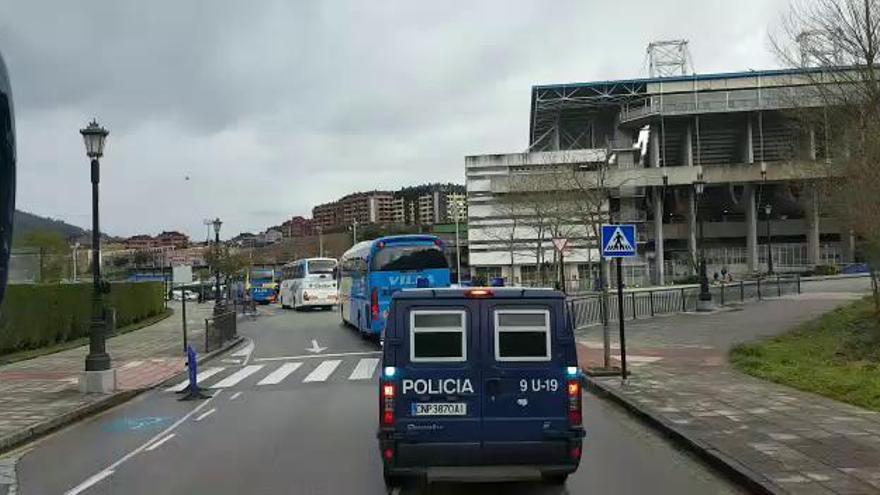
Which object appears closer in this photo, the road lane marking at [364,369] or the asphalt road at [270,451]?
the asphalt road at [270,451]

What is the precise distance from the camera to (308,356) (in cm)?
2458

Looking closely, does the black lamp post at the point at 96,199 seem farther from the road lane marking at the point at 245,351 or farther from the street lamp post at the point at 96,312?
the road lane marking at the point at 245,351

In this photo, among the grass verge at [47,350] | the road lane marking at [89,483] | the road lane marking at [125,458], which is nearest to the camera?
the road lane marking at [89,483]

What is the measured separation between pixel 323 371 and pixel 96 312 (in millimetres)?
5516

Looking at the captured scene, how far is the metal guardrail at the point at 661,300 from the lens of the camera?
3169cm

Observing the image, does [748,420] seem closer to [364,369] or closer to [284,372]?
[364,369]

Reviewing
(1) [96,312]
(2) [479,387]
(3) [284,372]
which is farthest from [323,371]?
(2) [479,387]

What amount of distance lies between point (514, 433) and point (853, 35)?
2240 centimetres

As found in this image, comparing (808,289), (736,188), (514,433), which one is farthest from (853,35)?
(736,188)

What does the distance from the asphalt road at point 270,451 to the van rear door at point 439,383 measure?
1.05 metres

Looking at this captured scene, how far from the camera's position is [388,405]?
7605 millimetres

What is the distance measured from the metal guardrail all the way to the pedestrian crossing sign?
8.25 m

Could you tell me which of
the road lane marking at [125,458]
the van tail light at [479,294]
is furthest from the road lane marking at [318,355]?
the van tail light at [479,294]

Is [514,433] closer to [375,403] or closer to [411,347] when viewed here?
[411,347]
